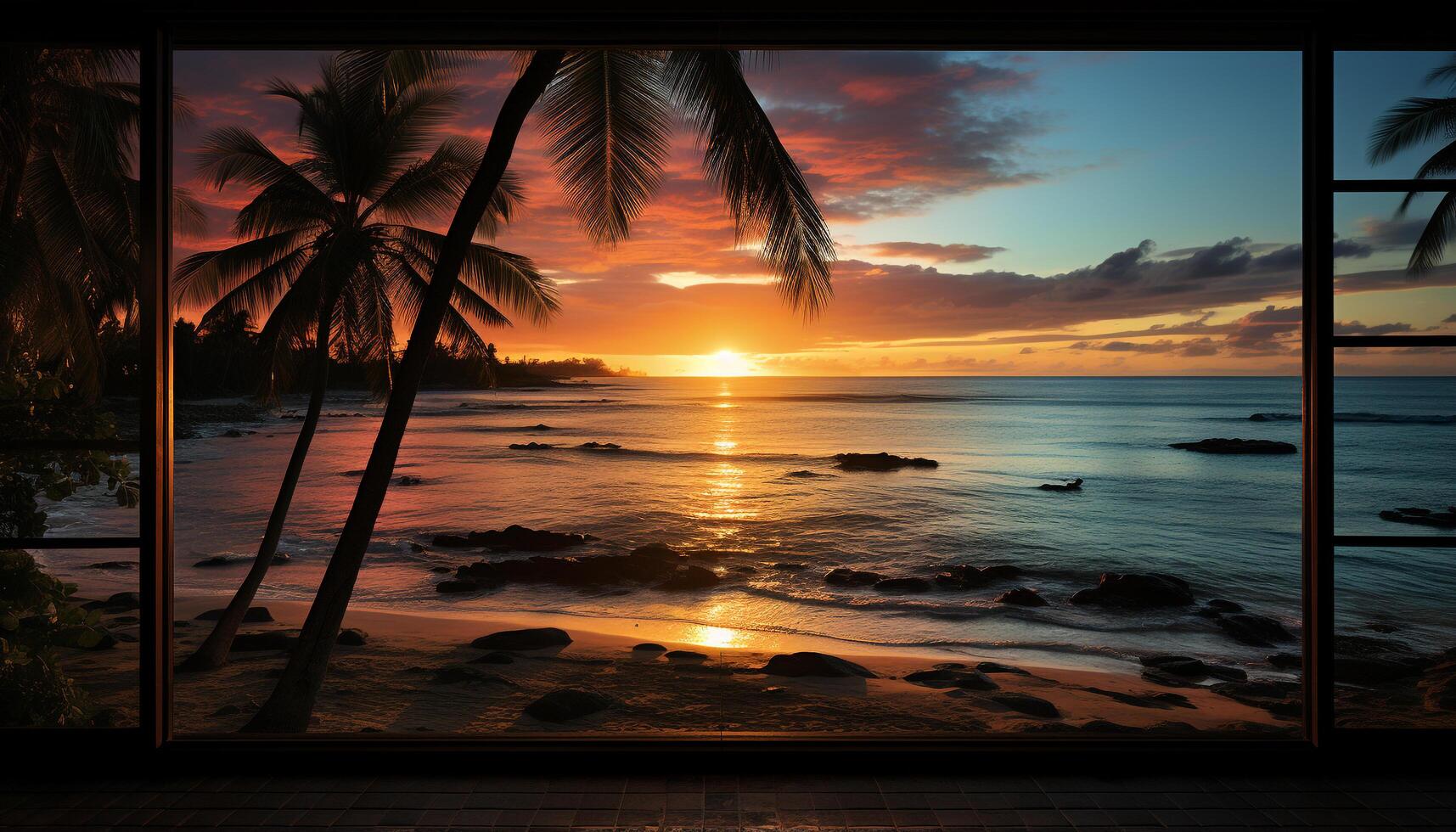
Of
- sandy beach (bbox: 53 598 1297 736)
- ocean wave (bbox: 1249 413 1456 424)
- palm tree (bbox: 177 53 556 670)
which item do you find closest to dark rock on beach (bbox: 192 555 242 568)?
sandy beach (bbox: 53 598 1297 736)

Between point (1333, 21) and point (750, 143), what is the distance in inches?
80.4

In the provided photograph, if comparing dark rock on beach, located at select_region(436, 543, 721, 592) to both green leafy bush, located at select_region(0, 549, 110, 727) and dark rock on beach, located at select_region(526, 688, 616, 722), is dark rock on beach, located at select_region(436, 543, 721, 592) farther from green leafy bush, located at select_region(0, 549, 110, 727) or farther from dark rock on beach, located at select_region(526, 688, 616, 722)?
green leafy bush, located at select_region(0, 549, 110, 727)

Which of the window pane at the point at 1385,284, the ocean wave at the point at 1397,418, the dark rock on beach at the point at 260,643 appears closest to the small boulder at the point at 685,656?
the dark rock on beach at the point at 260,643

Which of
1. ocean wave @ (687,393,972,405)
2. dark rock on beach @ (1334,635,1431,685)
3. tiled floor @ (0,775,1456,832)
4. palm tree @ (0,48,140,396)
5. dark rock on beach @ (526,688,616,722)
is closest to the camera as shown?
tiled floor @ (0,775,1456,832)

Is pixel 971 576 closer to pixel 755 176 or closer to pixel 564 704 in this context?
pixel 564 704

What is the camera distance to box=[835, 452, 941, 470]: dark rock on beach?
25.6m

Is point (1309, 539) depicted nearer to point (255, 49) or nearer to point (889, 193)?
point (255, 49)

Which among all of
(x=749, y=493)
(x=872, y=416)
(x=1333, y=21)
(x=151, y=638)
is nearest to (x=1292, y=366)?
(x=872, y=416)

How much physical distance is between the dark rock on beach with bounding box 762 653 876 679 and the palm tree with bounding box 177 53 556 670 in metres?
4.43

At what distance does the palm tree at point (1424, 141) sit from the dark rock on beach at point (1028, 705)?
4.54 metres

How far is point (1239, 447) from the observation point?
27312mm

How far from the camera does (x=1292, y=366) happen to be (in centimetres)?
3481

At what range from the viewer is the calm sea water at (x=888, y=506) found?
12.4 m

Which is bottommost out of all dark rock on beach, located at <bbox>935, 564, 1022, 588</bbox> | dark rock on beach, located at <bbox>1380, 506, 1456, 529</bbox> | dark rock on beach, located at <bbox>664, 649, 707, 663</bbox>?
dark rock on beach, located at <bbox>935, 564, 1022, 588</bbox>
